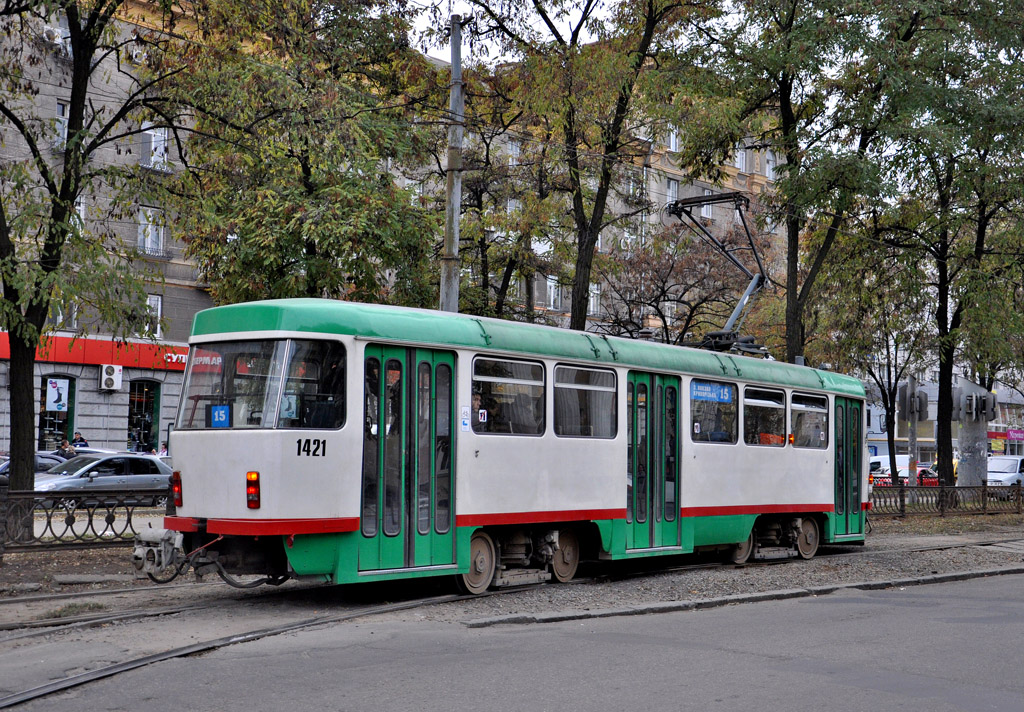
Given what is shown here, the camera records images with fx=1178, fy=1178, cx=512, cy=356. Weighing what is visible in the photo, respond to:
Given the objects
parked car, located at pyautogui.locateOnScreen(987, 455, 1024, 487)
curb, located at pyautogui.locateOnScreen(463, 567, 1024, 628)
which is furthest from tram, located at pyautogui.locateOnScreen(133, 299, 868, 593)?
parked car, located at pyautogui.locateOnScreen(987, 455, 1024, 487)

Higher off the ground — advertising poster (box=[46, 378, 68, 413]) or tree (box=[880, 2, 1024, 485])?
tree (box=[880, 2, 1024, 485])

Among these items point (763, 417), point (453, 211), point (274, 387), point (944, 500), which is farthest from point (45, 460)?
point (944, 500)

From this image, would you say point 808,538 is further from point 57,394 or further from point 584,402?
point 57,394

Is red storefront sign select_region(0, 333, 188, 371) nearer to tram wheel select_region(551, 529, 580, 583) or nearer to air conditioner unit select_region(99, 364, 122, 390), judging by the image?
air conditioner unit select_region(99, 364, 122, 390)

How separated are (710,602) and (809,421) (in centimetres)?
697

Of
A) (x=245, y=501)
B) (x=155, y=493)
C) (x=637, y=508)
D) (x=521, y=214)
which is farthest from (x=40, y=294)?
(x=521, y=214)

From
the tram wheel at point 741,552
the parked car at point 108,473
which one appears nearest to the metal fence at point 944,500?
the tram wheel at point 741,552

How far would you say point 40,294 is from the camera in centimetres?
1498

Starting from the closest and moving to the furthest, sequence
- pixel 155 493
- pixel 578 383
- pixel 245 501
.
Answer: pixel 245 501, pixel 578 383, pixel 155 493

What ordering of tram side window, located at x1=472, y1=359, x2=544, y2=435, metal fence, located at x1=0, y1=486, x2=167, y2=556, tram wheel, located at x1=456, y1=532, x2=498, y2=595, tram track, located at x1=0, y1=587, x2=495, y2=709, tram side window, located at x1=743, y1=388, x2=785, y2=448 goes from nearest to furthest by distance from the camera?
tram track, located at x1=0, y1=587, x2=495, y2=709 → tram wheel, located at x1=456, y1=532, x2=498, y2=595 → tram side window, located at x1=472, y1=359, x2=544, y2=435 → metal fence, located at x1=0, y1=486, x2=167, y2=556 → tram side window, located at x1=743, y1=388, x2=785, y2=448

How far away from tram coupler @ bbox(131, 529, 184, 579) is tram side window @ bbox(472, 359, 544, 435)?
10.7 ft

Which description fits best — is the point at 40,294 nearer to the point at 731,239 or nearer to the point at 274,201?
the point at 274,201

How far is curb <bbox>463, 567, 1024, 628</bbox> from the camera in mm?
10570

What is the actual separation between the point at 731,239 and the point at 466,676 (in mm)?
31951
